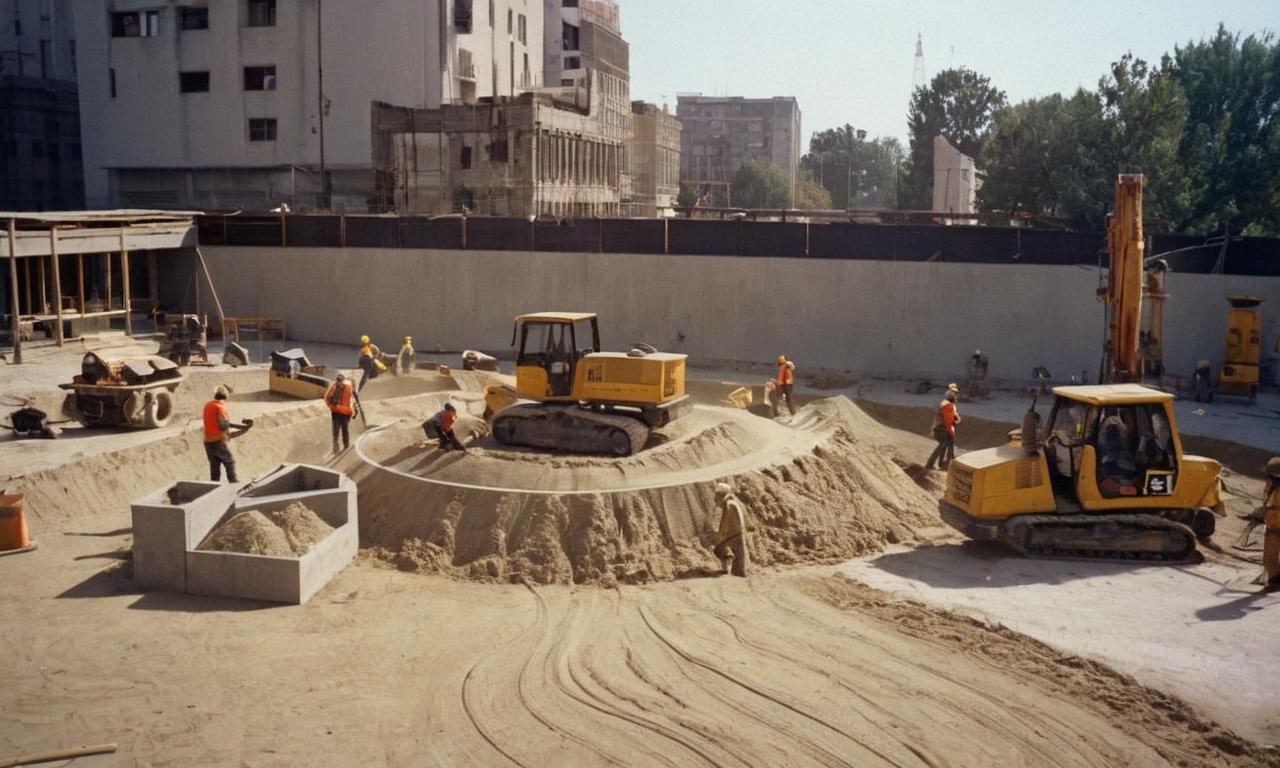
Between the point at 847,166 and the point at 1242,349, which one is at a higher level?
the point at 847,166

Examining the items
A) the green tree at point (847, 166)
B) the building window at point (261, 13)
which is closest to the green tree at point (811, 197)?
the green tree at point (847, 166)

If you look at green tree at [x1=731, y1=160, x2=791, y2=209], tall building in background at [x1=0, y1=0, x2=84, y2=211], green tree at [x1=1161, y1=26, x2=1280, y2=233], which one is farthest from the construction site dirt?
green tree at [x1=731, y1=160, x2=791, y2=209]

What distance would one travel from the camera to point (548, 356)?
19.3 meters

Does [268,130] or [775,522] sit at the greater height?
[268,130]

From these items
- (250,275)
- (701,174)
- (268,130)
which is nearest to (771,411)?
(250,275)

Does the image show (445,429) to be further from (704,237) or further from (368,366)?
(704,237)

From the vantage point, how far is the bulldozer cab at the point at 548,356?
19.2 metres

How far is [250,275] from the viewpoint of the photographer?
117 ft

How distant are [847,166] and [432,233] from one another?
8822cm

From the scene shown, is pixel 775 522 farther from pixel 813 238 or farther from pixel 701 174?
pixel 701 174

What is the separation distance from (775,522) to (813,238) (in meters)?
15.6

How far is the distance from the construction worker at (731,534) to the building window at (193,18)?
3956 cm

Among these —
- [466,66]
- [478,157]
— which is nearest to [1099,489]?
[478,157]

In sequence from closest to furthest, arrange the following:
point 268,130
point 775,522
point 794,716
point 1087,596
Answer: point 794,716 → point 1087,596 → point 775,522 → point 268,130
